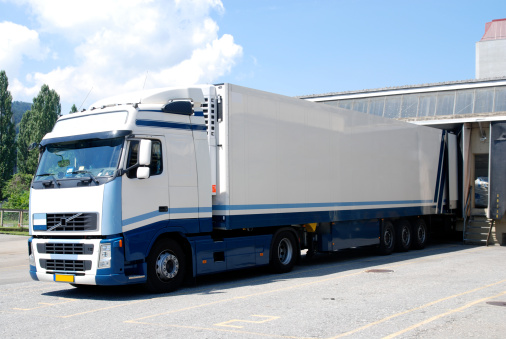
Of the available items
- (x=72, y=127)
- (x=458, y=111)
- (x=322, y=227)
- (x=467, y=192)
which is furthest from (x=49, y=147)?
(x=458, y=111)

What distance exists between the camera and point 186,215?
10.7m

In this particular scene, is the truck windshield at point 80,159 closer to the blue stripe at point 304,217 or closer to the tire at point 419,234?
the blue stripe at point 304,217

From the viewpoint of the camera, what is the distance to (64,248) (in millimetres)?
9820

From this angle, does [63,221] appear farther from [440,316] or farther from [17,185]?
[17,185]

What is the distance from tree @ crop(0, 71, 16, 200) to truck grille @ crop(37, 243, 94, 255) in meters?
53.1

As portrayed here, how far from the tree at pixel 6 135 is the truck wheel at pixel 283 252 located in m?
52.2

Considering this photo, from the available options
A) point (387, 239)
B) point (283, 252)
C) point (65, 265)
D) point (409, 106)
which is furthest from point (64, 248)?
point (409, 106)

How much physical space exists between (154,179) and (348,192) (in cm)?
643

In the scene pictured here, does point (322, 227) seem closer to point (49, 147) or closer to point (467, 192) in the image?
point (49, 147)

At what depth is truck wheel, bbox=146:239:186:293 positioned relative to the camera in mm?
10094

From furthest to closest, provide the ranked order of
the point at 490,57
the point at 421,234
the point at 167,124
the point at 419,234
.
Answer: the point at 490,57
the point at 421,234
the point at 419,234
the point at 167,124

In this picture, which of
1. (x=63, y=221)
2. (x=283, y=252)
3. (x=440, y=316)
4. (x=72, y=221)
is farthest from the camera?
(x=283, y=252)

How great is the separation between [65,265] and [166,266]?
5.61ft

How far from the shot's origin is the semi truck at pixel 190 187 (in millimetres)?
9656
